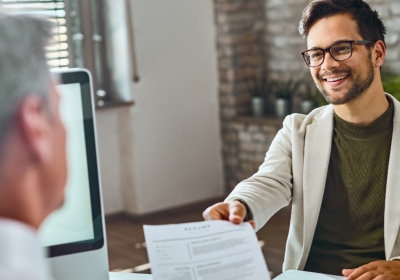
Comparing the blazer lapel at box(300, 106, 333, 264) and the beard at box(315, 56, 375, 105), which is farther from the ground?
the beard at box(315, 56, 375, 105)

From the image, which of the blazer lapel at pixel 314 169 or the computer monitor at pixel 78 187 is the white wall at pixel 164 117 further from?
the computer monitor at pixel 78 187

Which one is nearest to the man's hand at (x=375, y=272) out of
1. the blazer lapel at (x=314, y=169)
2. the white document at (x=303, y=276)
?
the white document at (x=303, y=276)

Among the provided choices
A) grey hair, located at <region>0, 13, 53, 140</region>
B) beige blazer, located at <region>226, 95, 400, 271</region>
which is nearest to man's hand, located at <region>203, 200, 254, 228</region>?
beige blazer, located at <region>226, 95, 400, 271</region>

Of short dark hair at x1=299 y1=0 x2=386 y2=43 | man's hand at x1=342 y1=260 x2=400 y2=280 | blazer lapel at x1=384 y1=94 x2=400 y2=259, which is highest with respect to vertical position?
short dark hair at x1=299 y1=0 x2=386 y2=43

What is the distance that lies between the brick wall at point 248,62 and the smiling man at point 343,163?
3.24 meters

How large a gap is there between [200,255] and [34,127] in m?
0.79

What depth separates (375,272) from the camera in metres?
1.80

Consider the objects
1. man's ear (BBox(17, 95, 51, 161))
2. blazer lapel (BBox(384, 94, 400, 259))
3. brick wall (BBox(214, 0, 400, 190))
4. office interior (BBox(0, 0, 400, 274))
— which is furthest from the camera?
brick wall (BBox(214, 0, 400, 190))

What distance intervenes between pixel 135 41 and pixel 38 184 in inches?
182

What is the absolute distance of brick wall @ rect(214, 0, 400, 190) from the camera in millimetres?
5504

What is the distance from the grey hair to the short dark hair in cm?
138

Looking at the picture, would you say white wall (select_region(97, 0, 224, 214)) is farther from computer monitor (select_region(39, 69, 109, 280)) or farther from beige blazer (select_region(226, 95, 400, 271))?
computer monitor (select_region(39, 69, 109, 280))

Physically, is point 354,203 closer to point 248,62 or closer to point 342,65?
point 342,65

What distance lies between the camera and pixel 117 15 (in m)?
5.30
